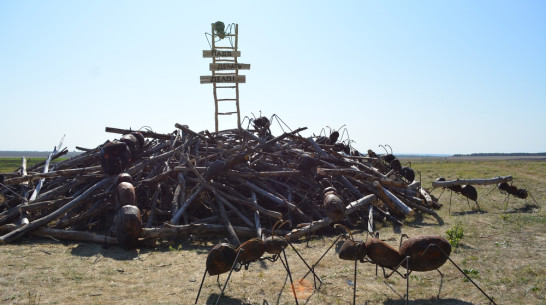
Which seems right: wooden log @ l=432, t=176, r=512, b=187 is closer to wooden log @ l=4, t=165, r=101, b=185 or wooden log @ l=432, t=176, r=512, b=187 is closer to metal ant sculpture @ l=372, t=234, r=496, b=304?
metal ant sculpture @ l=372, t=234, r=496, b=304

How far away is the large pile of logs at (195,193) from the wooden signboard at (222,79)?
7.84 feet

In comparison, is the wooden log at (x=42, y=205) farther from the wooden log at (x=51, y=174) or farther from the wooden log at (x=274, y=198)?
the wooden log at (x=274, y=198)

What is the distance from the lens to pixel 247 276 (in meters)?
5.75

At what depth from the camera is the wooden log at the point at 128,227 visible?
22.8 feet

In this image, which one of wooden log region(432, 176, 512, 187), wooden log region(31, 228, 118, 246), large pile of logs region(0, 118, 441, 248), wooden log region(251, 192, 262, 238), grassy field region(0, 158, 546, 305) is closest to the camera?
grassy field region(0, 158, 546, 305)

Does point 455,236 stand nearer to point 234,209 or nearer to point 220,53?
point 234,209

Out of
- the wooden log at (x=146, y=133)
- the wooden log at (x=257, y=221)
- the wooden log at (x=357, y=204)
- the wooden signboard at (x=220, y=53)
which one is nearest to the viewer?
the wooden log at (x=257, y=221)

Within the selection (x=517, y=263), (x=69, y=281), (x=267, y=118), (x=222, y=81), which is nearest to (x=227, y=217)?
(x=69, y=281)

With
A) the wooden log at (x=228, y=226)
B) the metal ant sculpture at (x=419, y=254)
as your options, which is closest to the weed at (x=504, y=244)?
the metal ant sculpture at (x=419, y=254)

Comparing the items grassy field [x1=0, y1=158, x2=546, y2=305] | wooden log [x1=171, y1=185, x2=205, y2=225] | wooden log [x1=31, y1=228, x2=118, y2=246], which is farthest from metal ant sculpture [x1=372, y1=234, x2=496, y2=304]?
wooden log [x1=31, y1=228, x2=118, y2=246]

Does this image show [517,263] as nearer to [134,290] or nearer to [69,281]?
[134,290]

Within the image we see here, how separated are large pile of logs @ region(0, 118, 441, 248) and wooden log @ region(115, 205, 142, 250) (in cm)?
2

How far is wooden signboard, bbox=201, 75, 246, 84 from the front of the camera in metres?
13.4

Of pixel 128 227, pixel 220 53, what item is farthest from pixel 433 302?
pixel 220 53
